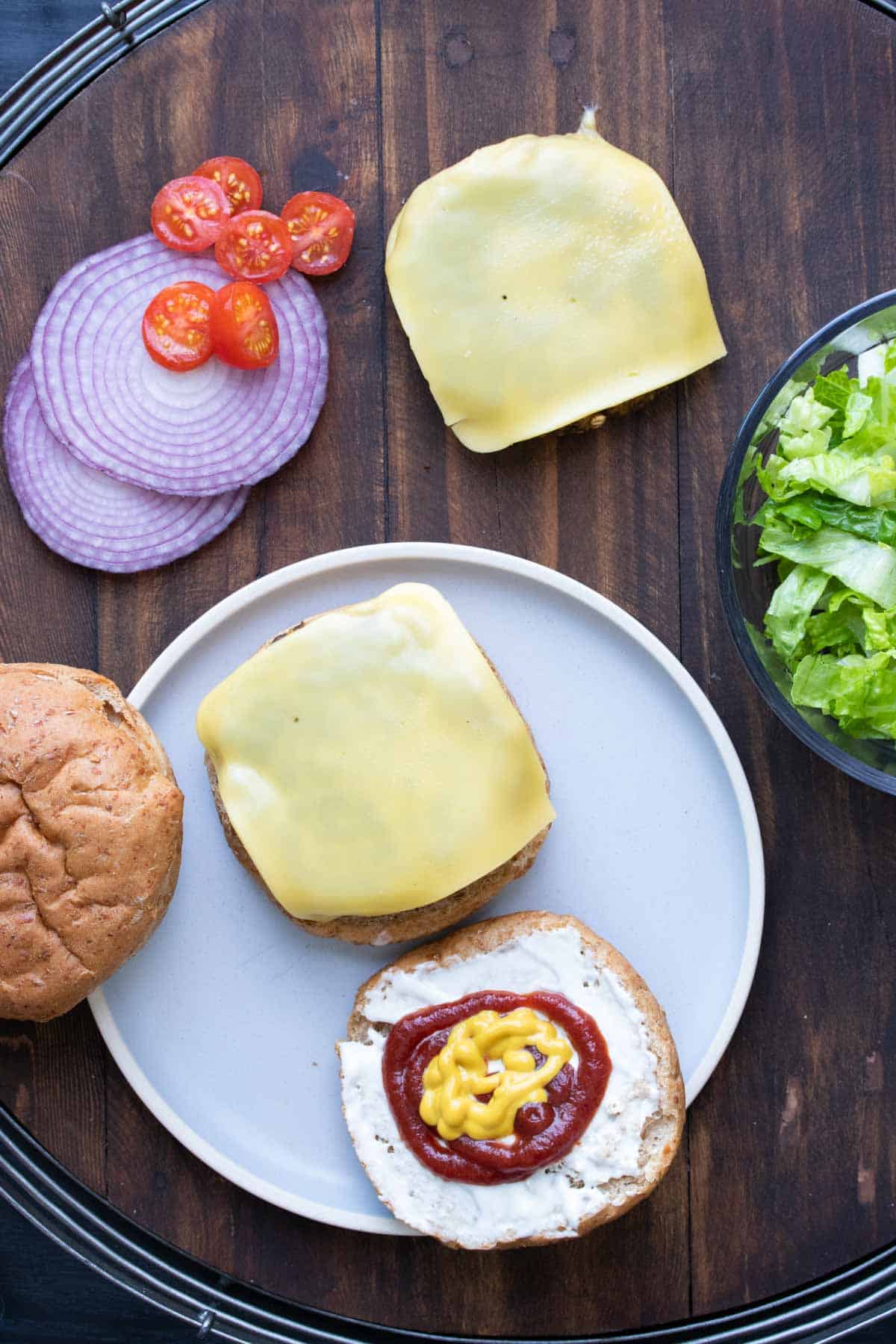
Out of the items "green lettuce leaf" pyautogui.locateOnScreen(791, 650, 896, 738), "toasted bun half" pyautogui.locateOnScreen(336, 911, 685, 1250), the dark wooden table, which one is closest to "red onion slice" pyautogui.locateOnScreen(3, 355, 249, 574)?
the dark wooden table

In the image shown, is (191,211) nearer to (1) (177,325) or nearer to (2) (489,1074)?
(1) (177,325)

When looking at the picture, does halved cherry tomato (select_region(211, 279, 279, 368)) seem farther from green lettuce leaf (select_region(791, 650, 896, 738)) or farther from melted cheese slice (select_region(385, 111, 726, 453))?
green lettuce leaf (select_region(791, 650, 896, 738))

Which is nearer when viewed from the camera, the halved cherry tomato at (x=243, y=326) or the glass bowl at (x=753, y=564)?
the glass bowl at (x=753, y=564)

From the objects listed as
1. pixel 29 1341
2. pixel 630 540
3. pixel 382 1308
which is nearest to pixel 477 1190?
pixel 382 1308

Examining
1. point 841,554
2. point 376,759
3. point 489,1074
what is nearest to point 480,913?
point 489,1074

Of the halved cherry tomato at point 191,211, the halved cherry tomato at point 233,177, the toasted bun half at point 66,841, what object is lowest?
the toasted bun half at point 66,841

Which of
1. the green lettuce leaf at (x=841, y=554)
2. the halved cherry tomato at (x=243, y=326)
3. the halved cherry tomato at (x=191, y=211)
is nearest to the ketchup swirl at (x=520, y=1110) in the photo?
the green lettuce leaf at (x=841, y=554)

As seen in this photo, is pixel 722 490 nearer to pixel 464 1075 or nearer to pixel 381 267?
pixel 381 267

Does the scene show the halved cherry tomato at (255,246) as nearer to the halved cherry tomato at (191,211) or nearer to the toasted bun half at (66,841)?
the halved cherry tomato at (191,211)
